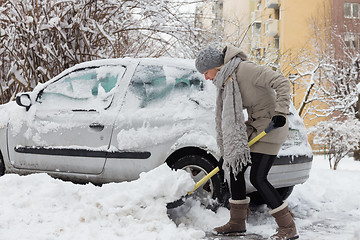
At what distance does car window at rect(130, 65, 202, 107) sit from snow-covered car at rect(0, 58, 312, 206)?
11 millimetres

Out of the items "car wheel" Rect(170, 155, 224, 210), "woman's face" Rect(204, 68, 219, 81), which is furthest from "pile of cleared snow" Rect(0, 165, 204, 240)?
"woman's face" Rect(204, 68, 219, 81)

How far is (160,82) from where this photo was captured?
4.72 m

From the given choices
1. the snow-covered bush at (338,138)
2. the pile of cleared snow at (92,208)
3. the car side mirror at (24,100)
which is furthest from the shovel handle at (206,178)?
the snow-covered bush at (338,138)

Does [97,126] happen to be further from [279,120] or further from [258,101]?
[279,120]

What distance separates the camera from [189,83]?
4598 mm

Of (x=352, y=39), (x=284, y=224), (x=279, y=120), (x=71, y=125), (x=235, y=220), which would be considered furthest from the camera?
(x=352, y=39)

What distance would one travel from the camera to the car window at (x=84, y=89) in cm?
491

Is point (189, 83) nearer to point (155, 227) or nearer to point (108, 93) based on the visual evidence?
point (108, 93)

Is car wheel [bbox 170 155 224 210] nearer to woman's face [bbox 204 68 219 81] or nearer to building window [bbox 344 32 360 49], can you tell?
woman's face [bbox 204 68 219 81]

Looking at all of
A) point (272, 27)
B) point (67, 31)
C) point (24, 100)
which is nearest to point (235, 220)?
point (24, 100)

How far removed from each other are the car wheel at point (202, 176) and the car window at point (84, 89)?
114cm

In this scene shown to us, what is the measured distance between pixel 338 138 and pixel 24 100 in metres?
13.1

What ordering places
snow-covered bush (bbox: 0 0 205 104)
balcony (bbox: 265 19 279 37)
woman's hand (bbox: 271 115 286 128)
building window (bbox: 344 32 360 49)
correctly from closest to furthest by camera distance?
woman's hand (bbox: 271 115 286 128), snow-covered bush (bbox: 0 0 205 104), building window (bbox: 344 32 360 49), balcony (bbox: 265 19 279 37)

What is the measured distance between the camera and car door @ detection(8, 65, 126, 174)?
15.4 ft
